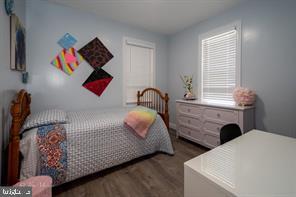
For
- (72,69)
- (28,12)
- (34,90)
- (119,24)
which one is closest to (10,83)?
(34,90)

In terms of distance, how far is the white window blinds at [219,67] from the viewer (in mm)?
2529

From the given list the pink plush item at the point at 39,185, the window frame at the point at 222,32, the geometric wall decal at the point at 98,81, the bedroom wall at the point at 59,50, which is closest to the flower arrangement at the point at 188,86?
the window frame at the point at 222,32

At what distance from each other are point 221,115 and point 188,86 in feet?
3.68

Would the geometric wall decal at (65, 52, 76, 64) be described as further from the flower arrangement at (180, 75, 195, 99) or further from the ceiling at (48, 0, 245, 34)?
the flower arrangement at (180, 75, 195, 99)

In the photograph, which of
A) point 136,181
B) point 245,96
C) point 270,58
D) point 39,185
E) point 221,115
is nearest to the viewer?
point 39,185

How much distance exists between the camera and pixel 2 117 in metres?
1.40

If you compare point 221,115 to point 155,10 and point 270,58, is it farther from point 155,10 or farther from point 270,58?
point 155,10

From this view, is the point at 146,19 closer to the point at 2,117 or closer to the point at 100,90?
the point at 100,90

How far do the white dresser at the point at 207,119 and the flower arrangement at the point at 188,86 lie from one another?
9.6 inches

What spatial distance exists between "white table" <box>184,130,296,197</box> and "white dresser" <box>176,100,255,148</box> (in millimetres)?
1056

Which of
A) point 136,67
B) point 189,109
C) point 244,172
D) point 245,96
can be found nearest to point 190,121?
point 189,109

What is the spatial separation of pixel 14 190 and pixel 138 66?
9.50 ft

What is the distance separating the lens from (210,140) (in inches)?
97.7

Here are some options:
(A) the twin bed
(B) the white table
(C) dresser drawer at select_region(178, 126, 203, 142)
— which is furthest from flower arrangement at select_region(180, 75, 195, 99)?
(B) the white table
